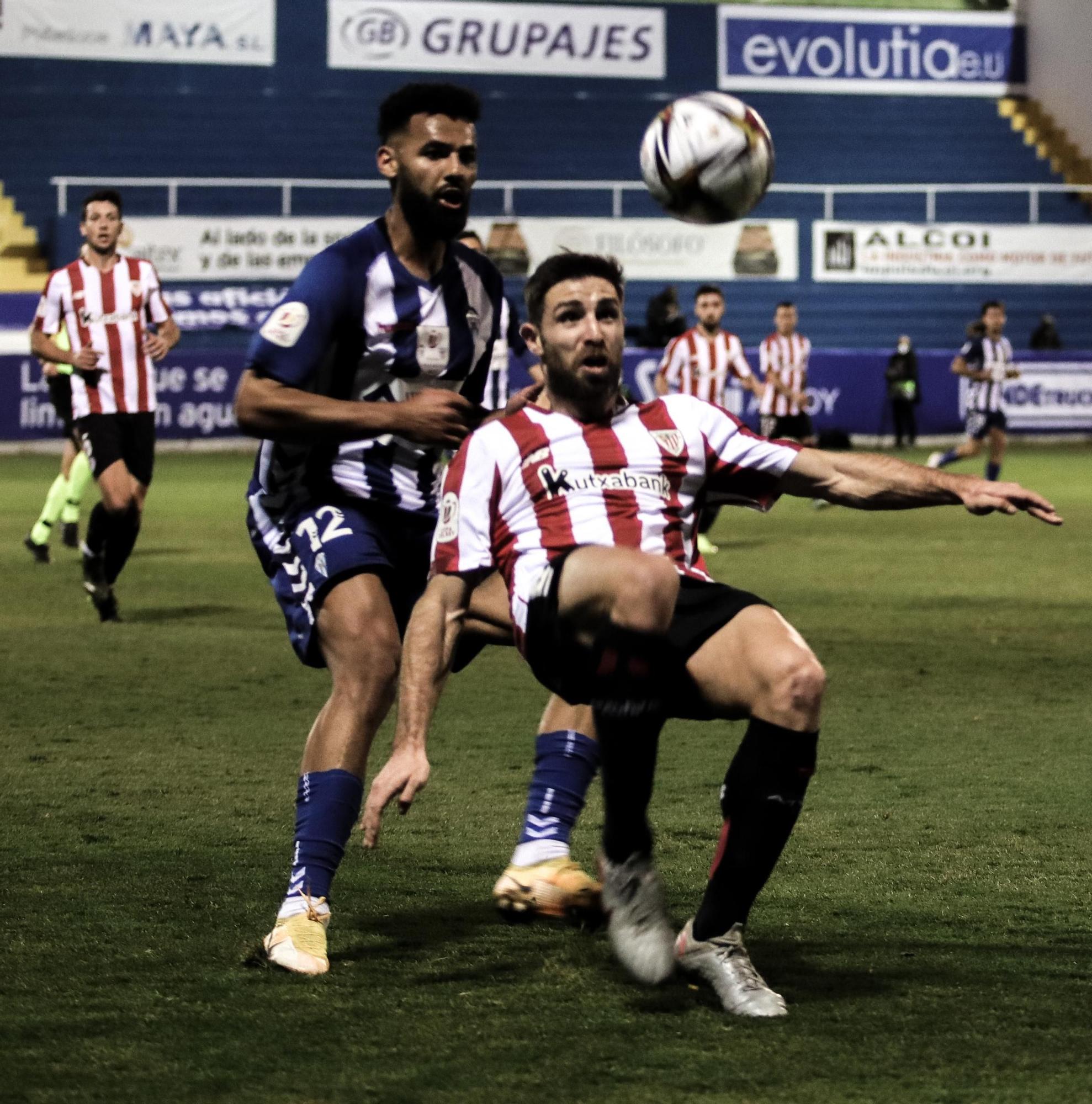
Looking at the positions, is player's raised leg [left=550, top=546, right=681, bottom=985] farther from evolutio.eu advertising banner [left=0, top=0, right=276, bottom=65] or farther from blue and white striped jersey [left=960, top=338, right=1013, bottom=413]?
evolutio.eu advertising banner [left=0, top=0, right=276, bottom=65]

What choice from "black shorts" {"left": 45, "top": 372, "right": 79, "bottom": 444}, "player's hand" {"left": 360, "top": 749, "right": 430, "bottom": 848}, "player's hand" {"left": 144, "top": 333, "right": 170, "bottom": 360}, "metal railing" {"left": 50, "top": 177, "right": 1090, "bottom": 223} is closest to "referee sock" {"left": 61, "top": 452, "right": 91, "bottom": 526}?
"black shorts" {"left": 45, "top": 372, "right": 79, "bottom": 444}

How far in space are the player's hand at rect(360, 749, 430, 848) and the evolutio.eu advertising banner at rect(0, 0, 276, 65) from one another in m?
27.1

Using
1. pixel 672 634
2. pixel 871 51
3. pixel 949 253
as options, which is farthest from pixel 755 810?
pixel 871 51

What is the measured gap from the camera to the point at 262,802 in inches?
235

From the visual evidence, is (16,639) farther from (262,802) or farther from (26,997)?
(26,997)

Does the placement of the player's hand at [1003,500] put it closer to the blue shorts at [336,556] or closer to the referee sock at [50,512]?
the blue shorts at [336,556]

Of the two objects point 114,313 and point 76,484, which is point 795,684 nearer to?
point 114,313

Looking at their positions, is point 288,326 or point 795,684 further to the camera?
point 288,326

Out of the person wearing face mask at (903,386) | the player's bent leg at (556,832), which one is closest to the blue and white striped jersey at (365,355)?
the player's bent leg at (556,832)

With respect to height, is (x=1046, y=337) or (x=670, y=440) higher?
(x=1046, y=337)

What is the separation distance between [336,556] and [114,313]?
22.8ft

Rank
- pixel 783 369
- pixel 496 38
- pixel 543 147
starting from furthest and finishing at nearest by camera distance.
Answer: pixel 496 38, pixel 543 147, pixel 783 369

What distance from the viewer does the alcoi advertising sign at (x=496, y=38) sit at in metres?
31.0

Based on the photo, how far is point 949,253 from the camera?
98.1ft
